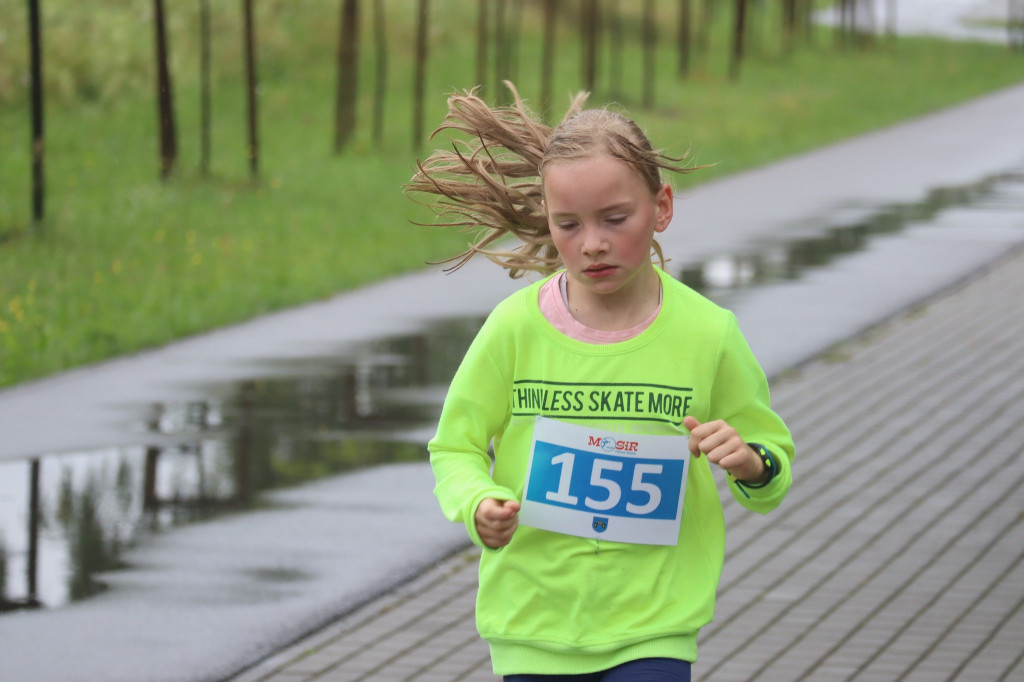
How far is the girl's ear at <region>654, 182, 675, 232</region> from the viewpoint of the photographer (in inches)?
122

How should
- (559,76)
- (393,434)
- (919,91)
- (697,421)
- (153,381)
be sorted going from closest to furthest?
(697,421) → (393,434) → (153,381) → (559,76) → (919,91)

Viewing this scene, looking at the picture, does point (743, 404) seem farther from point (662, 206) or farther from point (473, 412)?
point (473, 412)

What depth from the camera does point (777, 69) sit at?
40.6 metres

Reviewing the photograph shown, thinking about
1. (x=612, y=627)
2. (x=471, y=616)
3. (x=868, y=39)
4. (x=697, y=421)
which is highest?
(x=868, y=39)

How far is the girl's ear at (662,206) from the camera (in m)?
3.10

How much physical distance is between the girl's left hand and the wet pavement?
2.39 metres

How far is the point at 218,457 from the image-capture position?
26.5 ft

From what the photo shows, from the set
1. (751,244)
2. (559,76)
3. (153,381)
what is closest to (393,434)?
(153,381)

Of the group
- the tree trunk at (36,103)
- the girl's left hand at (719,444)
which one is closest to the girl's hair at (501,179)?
the girl's left hand at (719,444)

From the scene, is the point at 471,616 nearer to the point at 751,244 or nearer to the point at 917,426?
the point at 917,426

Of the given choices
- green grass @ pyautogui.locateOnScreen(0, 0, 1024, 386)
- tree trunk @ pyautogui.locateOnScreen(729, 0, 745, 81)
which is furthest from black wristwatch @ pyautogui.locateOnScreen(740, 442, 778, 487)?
tree trunk @ pyautogui.locateOnScreen(729, 0, 745, 81)

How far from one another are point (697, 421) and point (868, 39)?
47.6 meters

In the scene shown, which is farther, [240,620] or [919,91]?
[919,91]

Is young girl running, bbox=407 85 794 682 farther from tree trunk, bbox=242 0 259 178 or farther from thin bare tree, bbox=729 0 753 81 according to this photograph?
thin bare tree, bbox=729 0 753 81
